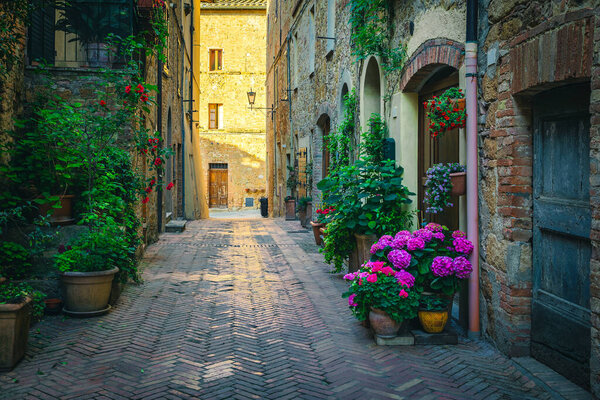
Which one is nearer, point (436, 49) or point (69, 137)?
point (436, 49)

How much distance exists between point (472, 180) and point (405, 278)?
985 mm

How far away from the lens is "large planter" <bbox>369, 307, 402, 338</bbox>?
13.9 ft

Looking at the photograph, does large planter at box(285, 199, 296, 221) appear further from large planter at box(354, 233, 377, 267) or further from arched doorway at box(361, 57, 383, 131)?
large planter at box(354, 233, 377, 267)

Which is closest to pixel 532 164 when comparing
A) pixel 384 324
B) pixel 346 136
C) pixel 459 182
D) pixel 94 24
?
pixel 459 182

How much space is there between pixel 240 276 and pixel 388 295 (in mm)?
3335

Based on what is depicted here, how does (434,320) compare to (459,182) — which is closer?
(434,320)

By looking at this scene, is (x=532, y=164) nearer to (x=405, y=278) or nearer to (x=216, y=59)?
(x=405, y=278)

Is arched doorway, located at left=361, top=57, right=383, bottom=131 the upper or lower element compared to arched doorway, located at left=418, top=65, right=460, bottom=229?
upper

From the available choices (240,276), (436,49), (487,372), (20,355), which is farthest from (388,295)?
(240,276)

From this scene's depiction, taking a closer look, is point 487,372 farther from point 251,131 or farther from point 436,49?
point 251,131

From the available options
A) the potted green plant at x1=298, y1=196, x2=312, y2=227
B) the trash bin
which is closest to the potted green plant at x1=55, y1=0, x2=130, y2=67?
the potted green plant at x1=298, y1=196, x2=312, y2=227

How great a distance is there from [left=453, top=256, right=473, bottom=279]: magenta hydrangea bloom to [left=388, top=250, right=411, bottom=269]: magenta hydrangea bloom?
0.39m

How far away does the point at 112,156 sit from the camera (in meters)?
6.58

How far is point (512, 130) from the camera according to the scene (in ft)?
12.7
